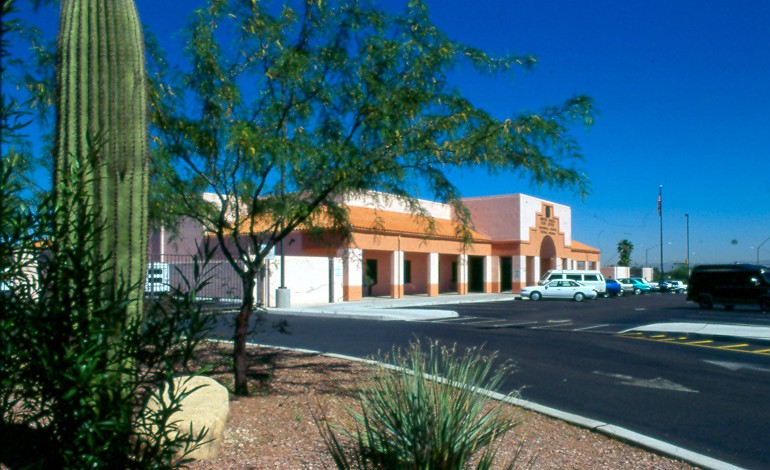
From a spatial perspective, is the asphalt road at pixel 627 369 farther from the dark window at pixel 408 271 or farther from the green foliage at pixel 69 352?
the dark window at pixel 408 271

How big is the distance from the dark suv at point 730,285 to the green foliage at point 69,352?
1208 inches

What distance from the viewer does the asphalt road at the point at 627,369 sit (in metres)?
7.70

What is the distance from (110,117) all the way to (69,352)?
6.63ft

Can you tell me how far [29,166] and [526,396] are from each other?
6.79 metres

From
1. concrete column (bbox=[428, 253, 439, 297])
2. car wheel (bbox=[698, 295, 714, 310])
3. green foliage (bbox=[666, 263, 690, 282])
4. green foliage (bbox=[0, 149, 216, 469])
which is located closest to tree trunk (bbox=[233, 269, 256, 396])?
green foliage (bbox=[0, 149, 216, 469])

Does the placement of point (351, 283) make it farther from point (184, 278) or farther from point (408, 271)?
point (184, 278)

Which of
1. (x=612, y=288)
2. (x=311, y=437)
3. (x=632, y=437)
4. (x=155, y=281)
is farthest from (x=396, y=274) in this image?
(x=155, y=281)

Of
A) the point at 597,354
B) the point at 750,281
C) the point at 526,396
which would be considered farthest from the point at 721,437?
the point at 750,281

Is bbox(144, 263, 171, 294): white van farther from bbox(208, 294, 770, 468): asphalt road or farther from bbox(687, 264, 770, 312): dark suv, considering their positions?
bbox(687, 264, 770, 312): dark suv

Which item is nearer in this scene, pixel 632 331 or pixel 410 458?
pixel 410 458

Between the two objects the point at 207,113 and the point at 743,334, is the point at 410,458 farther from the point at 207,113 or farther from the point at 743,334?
the point at 743,334

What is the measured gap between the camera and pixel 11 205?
3256 mm

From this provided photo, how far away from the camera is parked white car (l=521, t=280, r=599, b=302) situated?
40219mm

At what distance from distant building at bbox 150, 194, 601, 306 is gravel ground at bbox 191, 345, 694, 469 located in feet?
61.1
